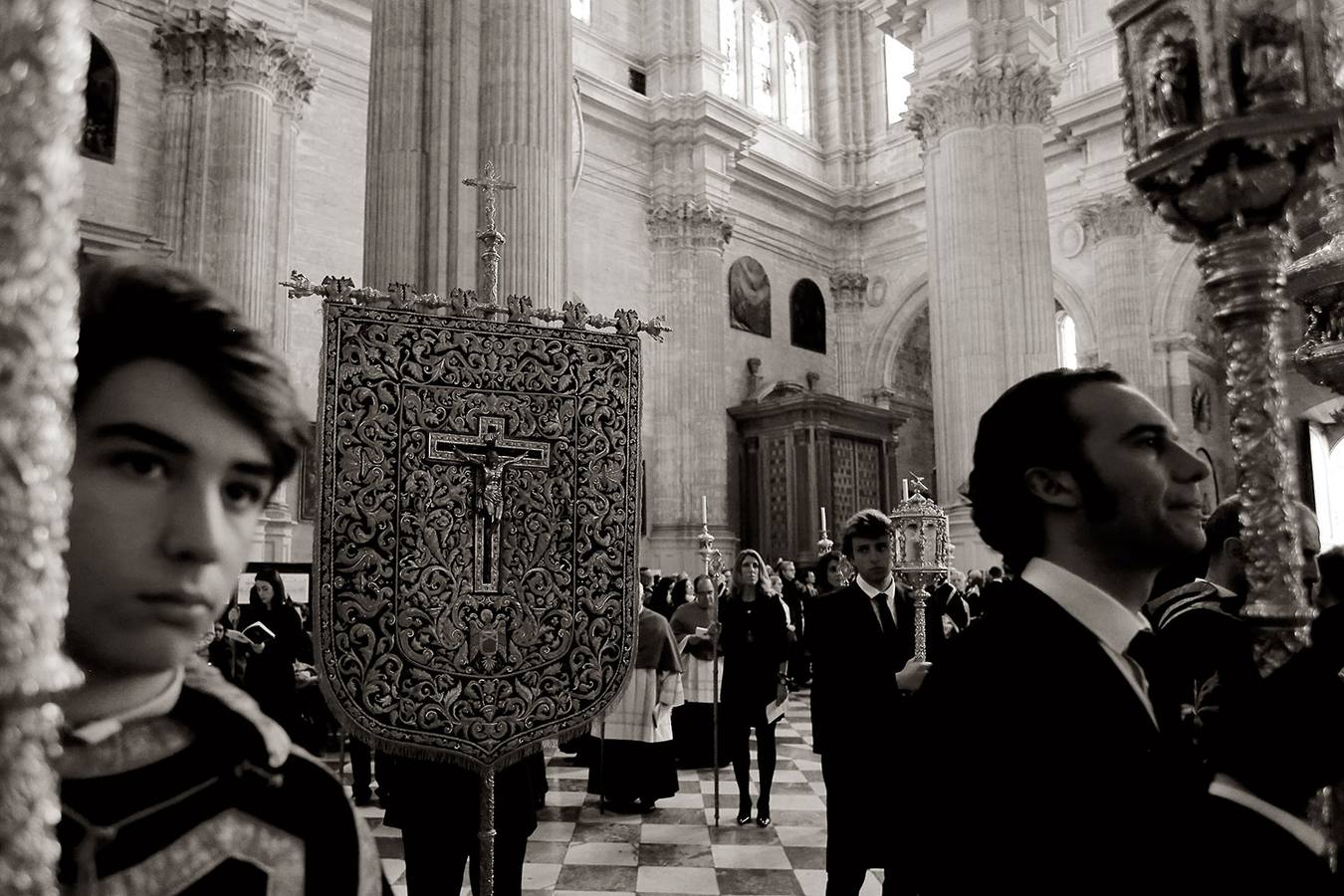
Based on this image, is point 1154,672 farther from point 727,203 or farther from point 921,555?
point 727,203

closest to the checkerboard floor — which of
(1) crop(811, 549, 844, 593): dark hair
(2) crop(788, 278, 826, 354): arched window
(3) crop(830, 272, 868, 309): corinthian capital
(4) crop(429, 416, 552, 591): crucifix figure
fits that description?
(4) crop(429, 416, 552, 591): crucifix figure

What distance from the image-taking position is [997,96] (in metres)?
14.2

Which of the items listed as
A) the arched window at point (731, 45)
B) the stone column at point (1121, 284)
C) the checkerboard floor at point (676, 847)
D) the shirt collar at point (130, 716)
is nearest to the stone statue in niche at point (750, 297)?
the arched window at point (731, 45)

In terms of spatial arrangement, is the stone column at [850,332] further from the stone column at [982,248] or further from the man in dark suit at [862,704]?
the man in dark suit at [862,704]

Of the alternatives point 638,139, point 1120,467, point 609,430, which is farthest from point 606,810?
point 638,139

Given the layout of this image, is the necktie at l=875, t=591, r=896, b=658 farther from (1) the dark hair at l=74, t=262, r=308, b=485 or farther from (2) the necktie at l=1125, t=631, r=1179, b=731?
(1) the dark hair at l=74, t=262, r=308, b=485

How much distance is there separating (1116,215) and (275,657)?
17961mm

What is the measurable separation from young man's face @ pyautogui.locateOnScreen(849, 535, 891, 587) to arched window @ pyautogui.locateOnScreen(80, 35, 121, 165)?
11.7 metres

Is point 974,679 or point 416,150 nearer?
point 974,679

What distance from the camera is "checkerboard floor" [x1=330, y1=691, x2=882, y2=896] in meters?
4.89

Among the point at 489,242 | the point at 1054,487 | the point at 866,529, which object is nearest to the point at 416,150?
the point at 489,242

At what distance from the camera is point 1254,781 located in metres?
1.32

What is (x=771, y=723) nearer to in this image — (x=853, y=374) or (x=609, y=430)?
(x=609, y=430)

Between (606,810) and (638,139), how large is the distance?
52.5 ft
